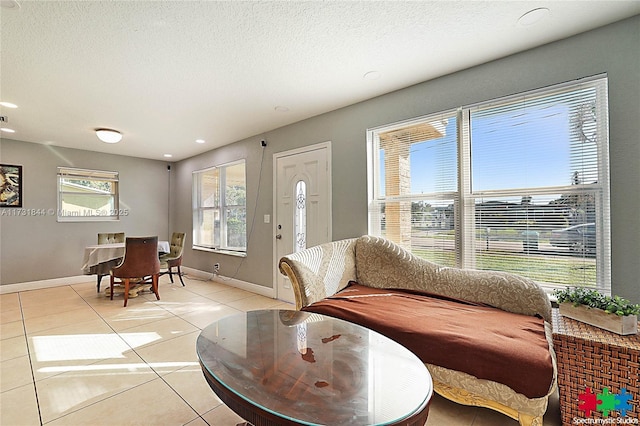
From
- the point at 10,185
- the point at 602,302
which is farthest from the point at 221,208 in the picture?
the point at 602,302

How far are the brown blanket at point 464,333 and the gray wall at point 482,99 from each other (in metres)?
0.92

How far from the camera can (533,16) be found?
1897 mm

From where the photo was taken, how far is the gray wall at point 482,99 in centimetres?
191

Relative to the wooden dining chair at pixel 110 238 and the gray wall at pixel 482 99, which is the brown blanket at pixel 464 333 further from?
the wooden dining chair at pixel 110 238

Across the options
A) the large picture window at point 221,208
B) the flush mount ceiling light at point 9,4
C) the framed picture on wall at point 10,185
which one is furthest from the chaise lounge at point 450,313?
the framed picture on wall at point 10,185

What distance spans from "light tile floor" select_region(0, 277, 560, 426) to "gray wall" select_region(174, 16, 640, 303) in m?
1.07

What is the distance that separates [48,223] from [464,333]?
21.7 feet

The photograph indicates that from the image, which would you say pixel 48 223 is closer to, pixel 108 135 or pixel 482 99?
pixel 108 135

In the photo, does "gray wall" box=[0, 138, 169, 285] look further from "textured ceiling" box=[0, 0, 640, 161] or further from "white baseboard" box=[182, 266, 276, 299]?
"textured ceiling" box=[0, 0, 640, 161]

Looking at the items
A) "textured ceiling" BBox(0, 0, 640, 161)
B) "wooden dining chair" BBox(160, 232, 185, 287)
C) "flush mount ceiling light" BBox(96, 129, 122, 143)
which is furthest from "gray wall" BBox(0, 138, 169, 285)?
"textured ceiling" BBox(0, 0, 640, 161)

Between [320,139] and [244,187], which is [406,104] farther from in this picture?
[244,187]

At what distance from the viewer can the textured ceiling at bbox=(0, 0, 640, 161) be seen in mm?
1846

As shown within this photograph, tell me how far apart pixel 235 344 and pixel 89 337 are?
2.33m

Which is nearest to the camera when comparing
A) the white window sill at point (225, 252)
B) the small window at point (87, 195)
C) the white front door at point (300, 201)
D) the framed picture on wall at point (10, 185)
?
the white front door at point (300, 201)
